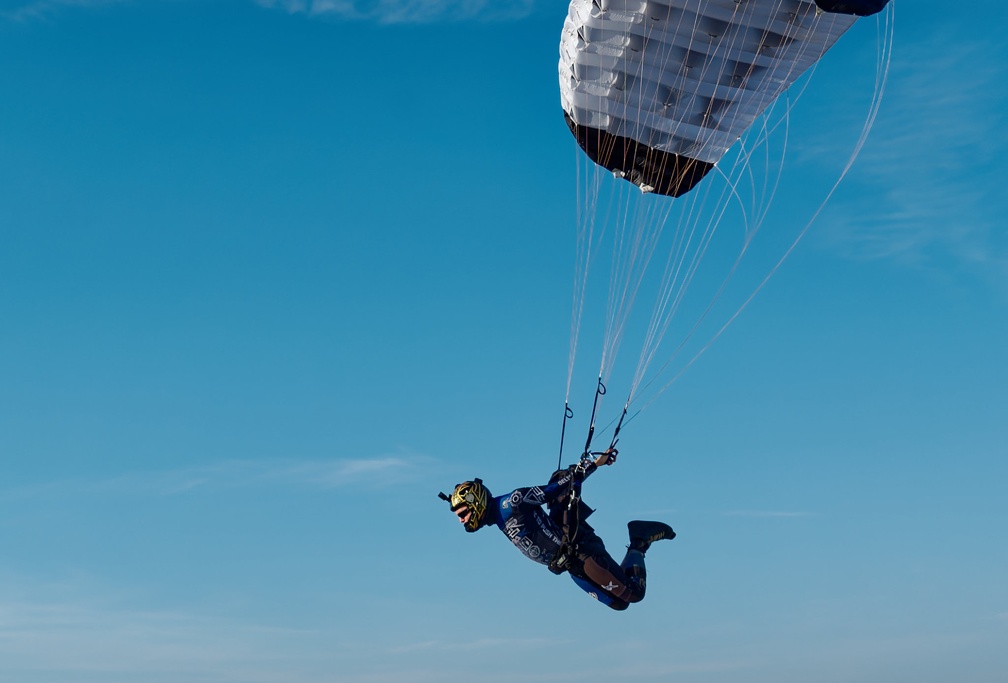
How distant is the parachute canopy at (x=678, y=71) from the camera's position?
71.3 feet

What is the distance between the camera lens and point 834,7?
2070 cm

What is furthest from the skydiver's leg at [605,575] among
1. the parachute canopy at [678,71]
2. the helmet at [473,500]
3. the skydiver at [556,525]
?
the parachute canopy at [678,71]

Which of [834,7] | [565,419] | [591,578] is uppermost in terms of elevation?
[834,7]

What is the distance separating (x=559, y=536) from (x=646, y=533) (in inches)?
80.6

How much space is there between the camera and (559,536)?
21.6 metres

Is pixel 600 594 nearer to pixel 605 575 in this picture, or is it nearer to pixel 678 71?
pixel 605 575

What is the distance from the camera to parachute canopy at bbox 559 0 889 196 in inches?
856

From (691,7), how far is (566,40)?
218cm

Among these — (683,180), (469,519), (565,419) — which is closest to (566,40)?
(683,180)

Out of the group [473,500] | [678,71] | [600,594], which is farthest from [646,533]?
[678,71]

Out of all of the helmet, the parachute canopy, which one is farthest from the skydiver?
the parachute canopy

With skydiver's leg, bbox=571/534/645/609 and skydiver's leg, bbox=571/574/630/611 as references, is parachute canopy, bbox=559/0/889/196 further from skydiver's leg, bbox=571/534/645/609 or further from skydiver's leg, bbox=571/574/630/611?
skydiver's leg, bbox=571/574/630/611

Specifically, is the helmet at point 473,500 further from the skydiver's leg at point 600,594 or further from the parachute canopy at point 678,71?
the parachute canopy at point 678,71

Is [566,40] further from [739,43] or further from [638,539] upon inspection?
[638,539]
